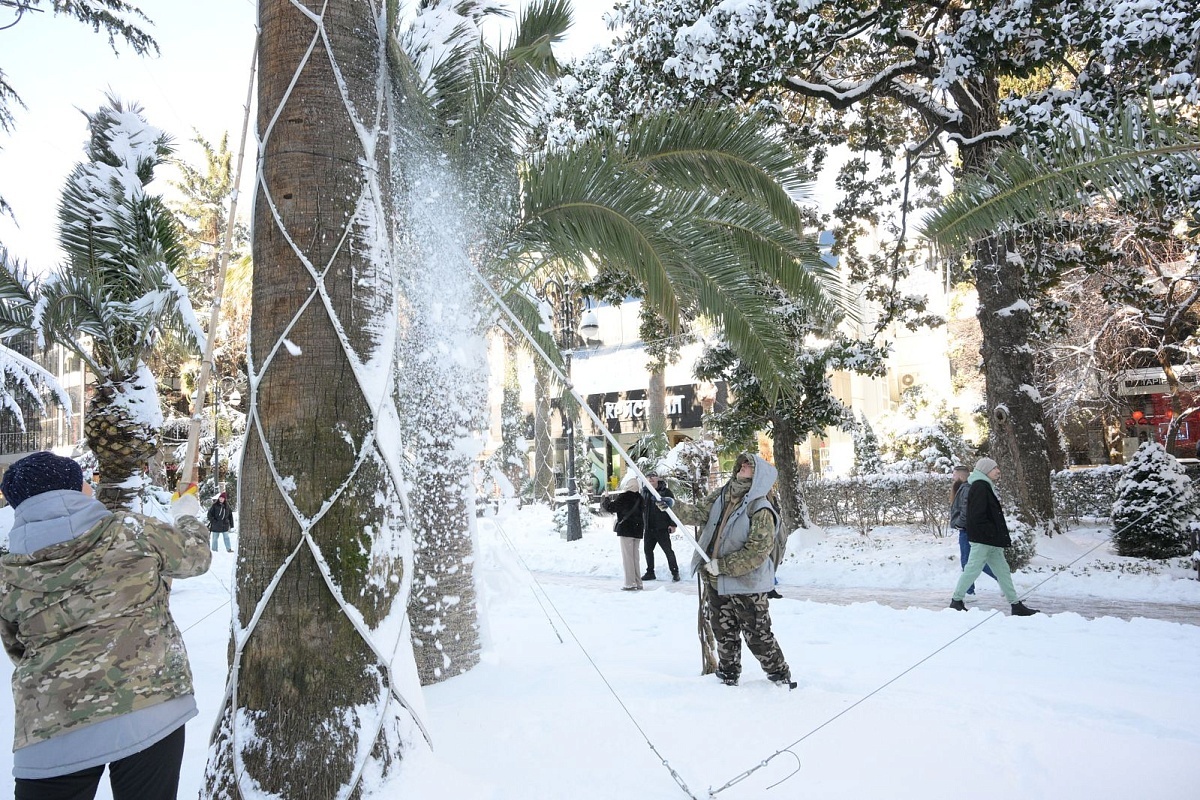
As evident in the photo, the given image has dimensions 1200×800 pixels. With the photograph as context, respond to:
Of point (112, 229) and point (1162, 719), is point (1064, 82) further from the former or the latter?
point (112, 229)

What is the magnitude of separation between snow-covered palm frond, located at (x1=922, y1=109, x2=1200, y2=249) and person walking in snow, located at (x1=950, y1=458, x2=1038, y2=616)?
410 cm

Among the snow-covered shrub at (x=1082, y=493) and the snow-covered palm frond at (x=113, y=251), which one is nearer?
the snow-covered palm frond at (x=113, y=251)

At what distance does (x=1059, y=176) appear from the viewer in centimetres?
428

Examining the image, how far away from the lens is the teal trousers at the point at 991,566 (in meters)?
7.67

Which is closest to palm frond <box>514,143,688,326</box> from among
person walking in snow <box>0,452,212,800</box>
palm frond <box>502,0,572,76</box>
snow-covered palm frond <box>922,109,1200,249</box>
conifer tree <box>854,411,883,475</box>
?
Result: palm frond <box>502,0,572,76</box>

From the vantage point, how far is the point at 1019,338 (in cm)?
1152

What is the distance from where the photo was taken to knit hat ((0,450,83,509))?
253cm

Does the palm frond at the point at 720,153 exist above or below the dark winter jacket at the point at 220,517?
above

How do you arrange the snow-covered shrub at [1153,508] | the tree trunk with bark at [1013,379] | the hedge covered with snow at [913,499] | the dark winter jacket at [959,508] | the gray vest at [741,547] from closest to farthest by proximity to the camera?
the gray vest at [741,547] → the dark winter jacket at [959,508] → the snow-covered shrub at [1153,508] → the tree trunk with bark at [1013,379] → the hedge covered with snow at [913,499]

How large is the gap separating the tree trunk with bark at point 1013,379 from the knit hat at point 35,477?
455 inches

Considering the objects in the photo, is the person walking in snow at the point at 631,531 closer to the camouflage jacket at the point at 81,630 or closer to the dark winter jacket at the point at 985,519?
the dark winter jacket at the point at 985,519

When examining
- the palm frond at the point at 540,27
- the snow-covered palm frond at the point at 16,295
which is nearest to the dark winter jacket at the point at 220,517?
the snow-covered palm frond at the point at 16,295

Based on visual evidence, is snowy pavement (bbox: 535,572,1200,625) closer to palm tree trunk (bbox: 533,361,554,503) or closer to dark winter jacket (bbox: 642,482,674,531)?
dark winter jacket (bbox: 642,482,674,531)

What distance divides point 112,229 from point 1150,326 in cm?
2130
